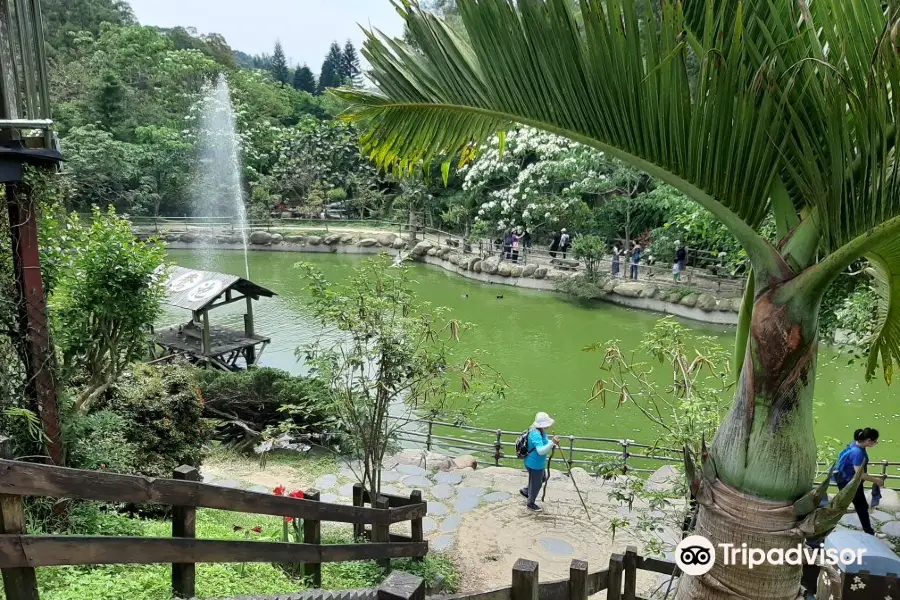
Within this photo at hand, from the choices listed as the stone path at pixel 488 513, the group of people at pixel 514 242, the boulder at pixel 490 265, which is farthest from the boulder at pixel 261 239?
the stone path at pixel 488 513

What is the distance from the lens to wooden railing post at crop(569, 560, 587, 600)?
8.03ft

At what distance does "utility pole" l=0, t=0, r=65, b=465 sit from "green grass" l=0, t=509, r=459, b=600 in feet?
1.84

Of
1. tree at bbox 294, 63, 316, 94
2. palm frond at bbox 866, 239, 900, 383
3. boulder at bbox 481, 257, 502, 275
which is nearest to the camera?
palm frond at bbox 866, 239, 900, 383

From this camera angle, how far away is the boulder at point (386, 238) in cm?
2398

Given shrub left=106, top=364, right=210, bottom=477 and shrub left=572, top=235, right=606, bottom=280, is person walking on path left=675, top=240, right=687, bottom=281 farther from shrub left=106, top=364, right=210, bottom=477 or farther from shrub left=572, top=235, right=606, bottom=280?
shrub left=106, top=364, right=210, bottom=477

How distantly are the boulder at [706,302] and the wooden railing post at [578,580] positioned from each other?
46.3 feet

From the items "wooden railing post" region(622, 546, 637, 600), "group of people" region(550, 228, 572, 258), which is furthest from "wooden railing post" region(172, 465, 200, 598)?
"group of people" region(550, 228, 572, 258)

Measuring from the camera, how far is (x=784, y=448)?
5.06 ft

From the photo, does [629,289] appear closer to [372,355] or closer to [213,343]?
[213,343]

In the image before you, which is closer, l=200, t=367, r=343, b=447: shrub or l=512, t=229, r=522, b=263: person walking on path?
l=200, t=367, r=343, b=447: shrub

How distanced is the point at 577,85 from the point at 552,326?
13741 millimetres

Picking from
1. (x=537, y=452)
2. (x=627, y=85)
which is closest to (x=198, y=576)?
(x=627, y=85)

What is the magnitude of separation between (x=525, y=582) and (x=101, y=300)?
4142mm

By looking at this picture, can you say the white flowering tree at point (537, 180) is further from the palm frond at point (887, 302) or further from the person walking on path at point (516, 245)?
the palm frond at point (887, 302)
